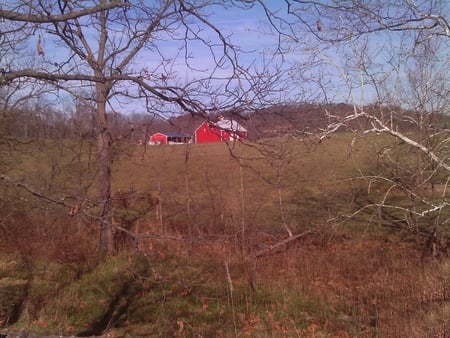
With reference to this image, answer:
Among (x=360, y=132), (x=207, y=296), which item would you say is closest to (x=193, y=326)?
(x=207, y=296)

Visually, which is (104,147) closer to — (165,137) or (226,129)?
(165,137)

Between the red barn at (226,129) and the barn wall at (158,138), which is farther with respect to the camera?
the barn wall at (158,138)

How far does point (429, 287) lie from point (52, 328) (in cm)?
550

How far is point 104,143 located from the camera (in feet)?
19.2

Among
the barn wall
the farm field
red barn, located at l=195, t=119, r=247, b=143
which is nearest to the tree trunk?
the farm field

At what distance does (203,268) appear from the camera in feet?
32.5

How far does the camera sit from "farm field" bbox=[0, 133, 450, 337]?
5430 millimetres

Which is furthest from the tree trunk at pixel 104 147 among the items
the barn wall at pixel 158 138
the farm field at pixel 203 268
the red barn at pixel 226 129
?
the red barn at pixel 226 129

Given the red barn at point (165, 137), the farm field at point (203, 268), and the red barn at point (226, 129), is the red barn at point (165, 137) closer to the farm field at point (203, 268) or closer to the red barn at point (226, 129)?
the farm field at point (203, 268)

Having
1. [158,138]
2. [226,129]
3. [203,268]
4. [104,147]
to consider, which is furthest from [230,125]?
[203,268]

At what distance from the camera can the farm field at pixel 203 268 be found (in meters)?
5.43

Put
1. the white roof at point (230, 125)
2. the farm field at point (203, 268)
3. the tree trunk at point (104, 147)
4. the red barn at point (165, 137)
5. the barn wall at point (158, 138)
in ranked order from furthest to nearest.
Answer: the farm field at point (203, 268), the barn wall at point (158, 138), the red barn at point (165, 137), the tree trunk at point (104, 147), the white roof at point (230, 125)

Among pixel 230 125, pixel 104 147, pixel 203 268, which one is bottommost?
pixel 203 268

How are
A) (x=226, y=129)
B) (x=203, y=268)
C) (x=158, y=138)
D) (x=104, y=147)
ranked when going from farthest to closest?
(x=203, y=268) < (x=104, y=147) < (x=158, y=138) < (x=226, y=129)
